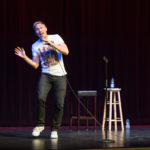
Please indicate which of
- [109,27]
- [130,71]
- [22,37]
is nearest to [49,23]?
[22,37]

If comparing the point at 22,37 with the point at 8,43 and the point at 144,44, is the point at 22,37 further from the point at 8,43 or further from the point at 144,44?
the point at 144,44

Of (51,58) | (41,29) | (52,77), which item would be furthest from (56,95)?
(41,29)

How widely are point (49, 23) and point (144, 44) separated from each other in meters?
2.03

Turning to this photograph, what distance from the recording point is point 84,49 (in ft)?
23.9

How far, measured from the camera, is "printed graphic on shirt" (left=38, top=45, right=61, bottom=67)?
182 inches

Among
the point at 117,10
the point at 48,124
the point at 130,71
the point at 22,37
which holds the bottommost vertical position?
the point at 48,124

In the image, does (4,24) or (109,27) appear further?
(109,27)

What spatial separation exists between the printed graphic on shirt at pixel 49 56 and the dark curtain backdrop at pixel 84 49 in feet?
7.85

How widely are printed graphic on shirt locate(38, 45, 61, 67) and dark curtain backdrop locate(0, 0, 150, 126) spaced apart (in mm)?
2392

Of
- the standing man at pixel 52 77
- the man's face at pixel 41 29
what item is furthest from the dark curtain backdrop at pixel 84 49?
the man's face at pixel 41 29

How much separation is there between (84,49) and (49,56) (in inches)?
106

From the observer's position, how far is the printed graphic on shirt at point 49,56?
4633mm

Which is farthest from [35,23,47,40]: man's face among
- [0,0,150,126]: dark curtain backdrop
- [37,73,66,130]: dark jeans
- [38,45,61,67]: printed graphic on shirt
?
[0,0,150,126]: dark curtain backdrop

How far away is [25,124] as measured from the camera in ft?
22.9
